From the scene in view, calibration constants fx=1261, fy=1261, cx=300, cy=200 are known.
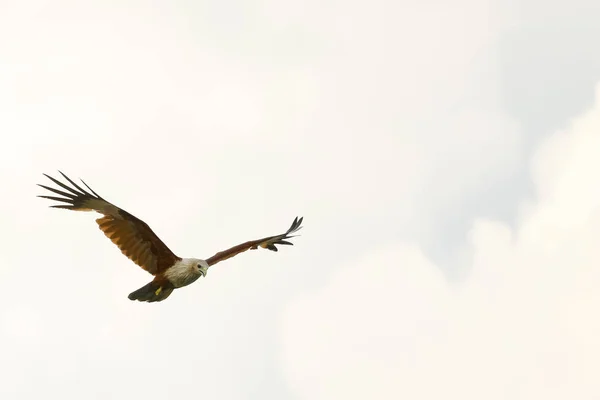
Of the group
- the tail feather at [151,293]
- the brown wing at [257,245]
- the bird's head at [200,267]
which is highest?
the brown wing at [257,245]

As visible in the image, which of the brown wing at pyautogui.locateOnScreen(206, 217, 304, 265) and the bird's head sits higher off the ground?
the brown wing at pyautogui.locateOnScreen(206, 217, 304, 265)

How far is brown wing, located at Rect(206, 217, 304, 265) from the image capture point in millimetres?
29422

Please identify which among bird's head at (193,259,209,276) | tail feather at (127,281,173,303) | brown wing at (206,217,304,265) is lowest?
tail feather at (127,281,173,303)

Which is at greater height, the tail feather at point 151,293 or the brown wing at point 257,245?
the brown wing at point 257,245

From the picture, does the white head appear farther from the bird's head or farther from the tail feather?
the tail feather

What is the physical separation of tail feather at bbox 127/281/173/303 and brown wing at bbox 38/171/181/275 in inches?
16.6

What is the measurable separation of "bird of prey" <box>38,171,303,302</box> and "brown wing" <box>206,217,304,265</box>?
0.73 m

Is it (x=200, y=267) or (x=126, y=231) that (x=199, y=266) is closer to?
(x=200, y=267)

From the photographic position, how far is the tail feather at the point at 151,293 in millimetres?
27781

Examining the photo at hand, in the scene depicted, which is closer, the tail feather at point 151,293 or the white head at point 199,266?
the tail feather at point 151,293

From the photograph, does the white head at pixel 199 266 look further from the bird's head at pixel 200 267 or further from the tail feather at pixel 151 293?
the tail feather at pixel 151 293

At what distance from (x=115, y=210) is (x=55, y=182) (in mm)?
1429

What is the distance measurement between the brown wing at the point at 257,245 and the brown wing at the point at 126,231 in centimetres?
124

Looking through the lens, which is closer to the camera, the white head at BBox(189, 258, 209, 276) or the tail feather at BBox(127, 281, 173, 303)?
the tail feather at BBox(127, 281, 173, 303)
